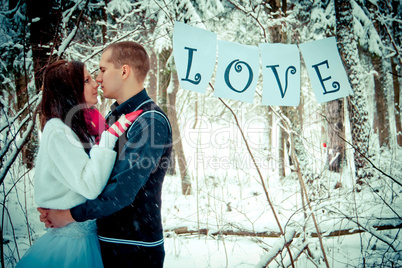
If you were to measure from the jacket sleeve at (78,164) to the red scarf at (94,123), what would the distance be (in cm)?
24

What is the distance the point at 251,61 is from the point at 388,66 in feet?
51.7

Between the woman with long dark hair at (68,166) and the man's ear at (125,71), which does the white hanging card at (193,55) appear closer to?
the man's ear at (125,71)

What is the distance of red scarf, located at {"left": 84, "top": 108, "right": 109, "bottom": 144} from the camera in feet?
5.14

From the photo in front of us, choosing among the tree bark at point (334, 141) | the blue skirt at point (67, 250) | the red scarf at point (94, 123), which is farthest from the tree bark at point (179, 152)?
the blue skirt at point (67, 250)

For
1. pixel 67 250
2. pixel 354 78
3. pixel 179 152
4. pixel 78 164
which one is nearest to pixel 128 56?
pixel 78 164

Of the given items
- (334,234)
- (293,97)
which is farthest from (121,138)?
(334,234)

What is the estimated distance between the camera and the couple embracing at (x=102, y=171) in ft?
4.11

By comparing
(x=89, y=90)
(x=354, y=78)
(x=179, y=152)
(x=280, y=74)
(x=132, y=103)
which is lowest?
(x=179, y=152)

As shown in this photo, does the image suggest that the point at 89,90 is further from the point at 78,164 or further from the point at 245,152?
the point at 245,152

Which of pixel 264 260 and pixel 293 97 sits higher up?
pixel 293 97

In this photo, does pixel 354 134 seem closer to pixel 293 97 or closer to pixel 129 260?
pixel 293 97

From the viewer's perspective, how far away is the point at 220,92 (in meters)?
2.09

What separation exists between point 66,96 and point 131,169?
25.4 inches

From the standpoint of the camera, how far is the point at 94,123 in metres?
1.67
